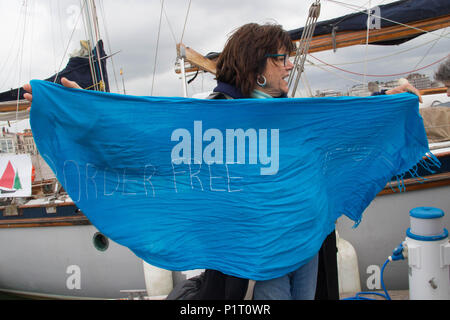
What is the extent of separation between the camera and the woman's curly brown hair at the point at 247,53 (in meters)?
1.44

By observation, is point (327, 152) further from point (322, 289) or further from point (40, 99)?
point (40, 99)

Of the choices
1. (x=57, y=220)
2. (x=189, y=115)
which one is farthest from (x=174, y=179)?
(x=57, y=220)

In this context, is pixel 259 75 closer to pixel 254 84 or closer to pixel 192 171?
pixel 254 84

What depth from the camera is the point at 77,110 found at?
150 cm

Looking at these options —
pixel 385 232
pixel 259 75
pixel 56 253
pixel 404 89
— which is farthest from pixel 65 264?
pixel 404 89

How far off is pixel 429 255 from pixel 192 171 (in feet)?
5.97

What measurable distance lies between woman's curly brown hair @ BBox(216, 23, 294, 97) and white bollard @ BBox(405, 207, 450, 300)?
1.62 metres

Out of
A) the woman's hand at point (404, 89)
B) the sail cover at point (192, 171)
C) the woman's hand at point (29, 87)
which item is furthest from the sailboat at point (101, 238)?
the woman's hand at point (29, 87)

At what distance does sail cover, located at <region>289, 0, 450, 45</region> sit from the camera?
4500 mm

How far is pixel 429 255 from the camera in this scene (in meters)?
2.20

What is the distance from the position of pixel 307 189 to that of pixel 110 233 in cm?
96

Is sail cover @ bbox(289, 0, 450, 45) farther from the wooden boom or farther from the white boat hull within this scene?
the white boat hull

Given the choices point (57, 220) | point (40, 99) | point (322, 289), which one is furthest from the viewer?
point (57, 220)

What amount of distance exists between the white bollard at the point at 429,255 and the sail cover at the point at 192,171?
1.06m
